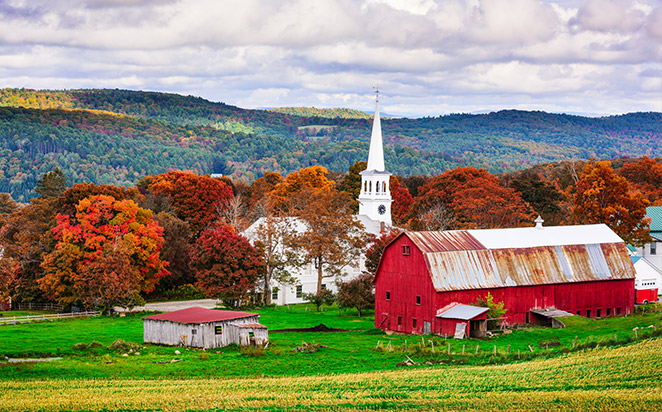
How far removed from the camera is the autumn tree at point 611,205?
71.6 m

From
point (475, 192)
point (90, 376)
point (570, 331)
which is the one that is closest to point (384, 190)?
point (475, 192)

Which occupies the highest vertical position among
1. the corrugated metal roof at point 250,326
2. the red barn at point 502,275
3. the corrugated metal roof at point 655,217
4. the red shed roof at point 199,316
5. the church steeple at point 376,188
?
the church steeple at point 376,188

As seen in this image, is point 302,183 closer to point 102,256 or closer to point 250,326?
point 102,256

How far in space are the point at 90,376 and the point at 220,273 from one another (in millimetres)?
28298

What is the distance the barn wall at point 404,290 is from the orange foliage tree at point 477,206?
20268 millimetres

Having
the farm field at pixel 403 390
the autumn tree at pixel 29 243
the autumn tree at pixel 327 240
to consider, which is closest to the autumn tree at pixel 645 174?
the autumn tree at pixel 327 240

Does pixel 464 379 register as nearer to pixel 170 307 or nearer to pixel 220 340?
pixel 220 340

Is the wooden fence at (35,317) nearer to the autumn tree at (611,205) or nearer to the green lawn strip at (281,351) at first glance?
the green lawn strip at (281,351)

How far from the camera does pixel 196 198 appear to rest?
297 feet

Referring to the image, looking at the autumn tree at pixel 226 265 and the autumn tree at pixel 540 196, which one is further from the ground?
the autumn tree at pixel 540 196

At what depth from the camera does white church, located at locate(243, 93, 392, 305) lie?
70938 mm

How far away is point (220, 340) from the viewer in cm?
4447

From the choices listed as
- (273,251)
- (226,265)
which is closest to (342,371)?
(226,265)

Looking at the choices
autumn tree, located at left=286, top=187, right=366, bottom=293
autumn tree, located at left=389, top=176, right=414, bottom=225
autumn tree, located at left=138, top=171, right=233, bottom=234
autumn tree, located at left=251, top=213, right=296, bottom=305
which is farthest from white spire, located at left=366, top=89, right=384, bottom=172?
autumn tree, located at left=138, top=171, right=233, bottom=234
